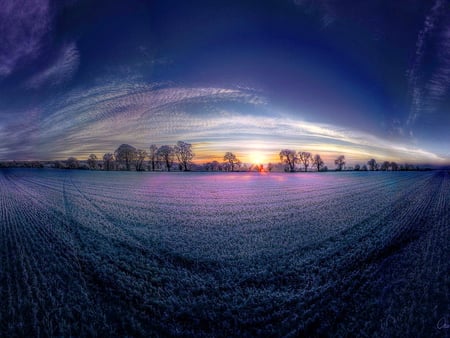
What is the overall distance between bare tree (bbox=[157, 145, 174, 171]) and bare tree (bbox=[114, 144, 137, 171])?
38.4 ft

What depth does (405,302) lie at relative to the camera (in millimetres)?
3410

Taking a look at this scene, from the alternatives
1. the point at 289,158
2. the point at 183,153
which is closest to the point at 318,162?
the point at 289,158

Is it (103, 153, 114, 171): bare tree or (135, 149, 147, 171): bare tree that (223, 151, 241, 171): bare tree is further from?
(103, 153, 114, 171): bare tree

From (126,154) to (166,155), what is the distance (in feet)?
59.3

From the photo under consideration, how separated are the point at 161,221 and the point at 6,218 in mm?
8318

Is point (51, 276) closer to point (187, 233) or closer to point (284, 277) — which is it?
point (187, 233)

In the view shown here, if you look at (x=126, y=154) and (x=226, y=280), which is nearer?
(x=226, y=280)

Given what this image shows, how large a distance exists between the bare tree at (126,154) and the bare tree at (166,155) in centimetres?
1171

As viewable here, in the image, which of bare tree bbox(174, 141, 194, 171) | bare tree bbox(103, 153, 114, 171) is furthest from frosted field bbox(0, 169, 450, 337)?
bare tree bbox(103, 153, 114, 171)

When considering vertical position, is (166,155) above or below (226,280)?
above

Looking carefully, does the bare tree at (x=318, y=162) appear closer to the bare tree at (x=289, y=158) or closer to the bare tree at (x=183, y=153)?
the bare tree at (x=289, y=158)

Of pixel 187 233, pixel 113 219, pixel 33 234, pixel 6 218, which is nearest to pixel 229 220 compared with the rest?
pixel 187 233

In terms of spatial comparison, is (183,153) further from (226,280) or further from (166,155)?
(226,280)

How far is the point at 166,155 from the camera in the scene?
79.5 meters
